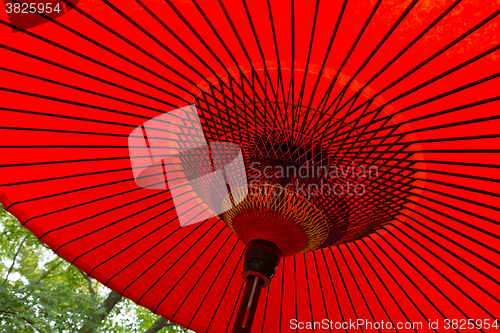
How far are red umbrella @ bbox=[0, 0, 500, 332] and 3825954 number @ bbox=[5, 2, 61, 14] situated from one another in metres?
0.03

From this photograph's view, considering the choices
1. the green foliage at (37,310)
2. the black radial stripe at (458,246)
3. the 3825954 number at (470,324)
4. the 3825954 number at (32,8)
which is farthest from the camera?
the green foliage at (37,310)

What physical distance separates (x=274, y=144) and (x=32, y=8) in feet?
3.90

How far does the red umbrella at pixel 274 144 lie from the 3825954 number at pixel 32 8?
32 mm

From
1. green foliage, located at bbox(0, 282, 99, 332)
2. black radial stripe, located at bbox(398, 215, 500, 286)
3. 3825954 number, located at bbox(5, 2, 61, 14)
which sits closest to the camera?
3825954 number, located at bbox(5, 2, 61, 14)

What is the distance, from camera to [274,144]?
184 centimetres

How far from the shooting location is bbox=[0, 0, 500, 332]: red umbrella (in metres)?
1.54

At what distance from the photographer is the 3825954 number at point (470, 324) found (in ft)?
6.33

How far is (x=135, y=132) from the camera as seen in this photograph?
205cm

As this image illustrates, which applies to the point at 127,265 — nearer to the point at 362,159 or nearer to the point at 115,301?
the point at 362,159

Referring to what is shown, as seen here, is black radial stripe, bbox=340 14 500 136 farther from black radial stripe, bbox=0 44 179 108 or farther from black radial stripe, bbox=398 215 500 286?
black radial stripe, bbox=0 44 179 108

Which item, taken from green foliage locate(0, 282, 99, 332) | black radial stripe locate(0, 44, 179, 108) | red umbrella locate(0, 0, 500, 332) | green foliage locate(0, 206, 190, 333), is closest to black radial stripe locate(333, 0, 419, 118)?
red umbrella locate(0, 0, 500, 332)

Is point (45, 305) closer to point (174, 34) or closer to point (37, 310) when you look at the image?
point (37, 310)

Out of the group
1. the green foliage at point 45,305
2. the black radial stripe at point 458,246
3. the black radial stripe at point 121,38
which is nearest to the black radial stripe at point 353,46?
the black radial stripe at point 121,38

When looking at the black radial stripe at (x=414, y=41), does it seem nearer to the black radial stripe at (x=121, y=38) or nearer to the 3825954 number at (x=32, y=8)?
the black radial stripe at (x=121, y=38)
